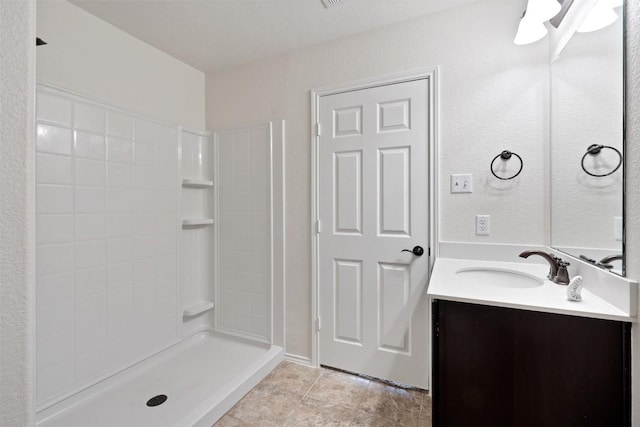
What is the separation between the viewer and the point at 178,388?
5.95 feet

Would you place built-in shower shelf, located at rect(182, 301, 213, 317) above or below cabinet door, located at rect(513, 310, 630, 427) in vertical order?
below

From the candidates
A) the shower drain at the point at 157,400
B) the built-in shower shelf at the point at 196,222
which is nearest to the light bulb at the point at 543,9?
the built-in shower shelf at the point at 196,222

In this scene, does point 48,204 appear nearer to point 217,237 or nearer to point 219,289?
point 217,237

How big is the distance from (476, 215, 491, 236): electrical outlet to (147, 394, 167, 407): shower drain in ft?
7.00

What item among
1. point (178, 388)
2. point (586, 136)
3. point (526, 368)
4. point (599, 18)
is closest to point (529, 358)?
point (526, 368)

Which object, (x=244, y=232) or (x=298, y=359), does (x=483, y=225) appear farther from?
(x=244, y=232)

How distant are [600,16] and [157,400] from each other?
2.84 meters

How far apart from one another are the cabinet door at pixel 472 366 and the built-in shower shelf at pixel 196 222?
6.48ft

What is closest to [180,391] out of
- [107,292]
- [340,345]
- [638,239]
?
[107,292]

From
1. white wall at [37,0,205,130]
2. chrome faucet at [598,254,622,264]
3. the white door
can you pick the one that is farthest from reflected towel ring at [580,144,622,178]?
white wall at [37,0,205,130]

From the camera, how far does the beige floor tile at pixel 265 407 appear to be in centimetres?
156

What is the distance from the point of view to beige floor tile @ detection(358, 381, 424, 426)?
62.0 inches

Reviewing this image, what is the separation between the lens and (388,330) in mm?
1867

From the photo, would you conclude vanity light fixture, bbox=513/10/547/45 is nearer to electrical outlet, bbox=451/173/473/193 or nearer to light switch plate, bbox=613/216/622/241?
electrical outlet, bbox=451/173/473/193
